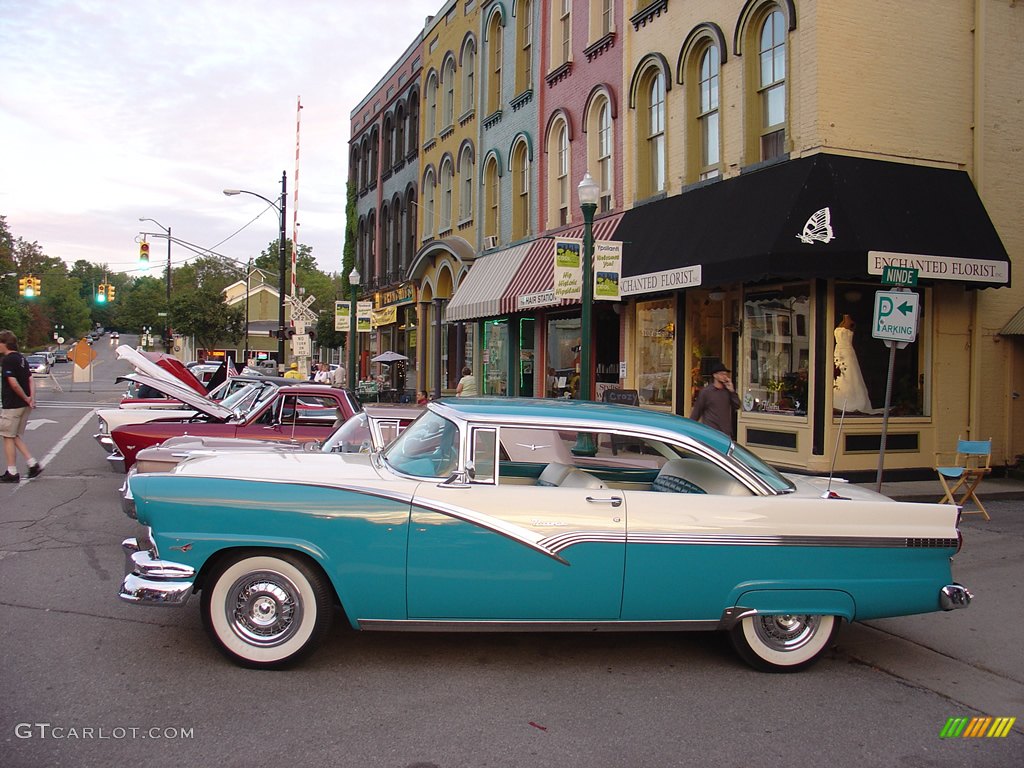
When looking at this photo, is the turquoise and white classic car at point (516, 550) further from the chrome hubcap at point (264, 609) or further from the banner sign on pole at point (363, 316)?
the banner sign on pole at point (363, 316)

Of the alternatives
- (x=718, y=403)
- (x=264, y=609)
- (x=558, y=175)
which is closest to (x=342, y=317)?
(x=558, y=175)

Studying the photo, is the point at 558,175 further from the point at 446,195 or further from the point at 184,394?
the point at 184,394

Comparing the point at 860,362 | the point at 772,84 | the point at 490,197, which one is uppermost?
the point at 490,197

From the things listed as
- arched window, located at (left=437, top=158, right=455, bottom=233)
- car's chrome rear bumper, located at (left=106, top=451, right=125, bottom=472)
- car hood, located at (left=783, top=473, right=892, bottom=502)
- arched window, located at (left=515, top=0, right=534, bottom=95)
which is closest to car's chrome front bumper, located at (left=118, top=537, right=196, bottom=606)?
car hood, located at (left=783, top=473, right=892, bottom=502)

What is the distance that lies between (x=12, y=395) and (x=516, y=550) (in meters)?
9.44

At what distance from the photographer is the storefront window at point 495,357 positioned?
73.3 feet

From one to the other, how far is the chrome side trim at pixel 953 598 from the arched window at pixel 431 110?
Result: 2558 cm

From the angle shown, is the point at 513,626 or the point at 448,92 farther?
the point at 448,92

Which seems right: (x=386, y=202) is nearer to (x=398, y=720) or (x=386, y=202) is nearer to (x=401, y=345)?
(x=401, y=345)

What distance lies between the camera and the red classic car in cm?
950

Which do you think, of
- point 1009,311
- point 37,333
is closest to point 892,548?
point 1009,311

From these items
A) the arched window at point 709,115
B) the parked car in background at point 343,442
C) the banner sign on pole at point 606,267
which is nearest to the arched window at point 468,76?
the arched window at point 709,115

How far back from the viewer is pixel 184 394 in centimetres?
940

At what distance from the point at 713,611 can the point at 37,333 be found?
341 ft
